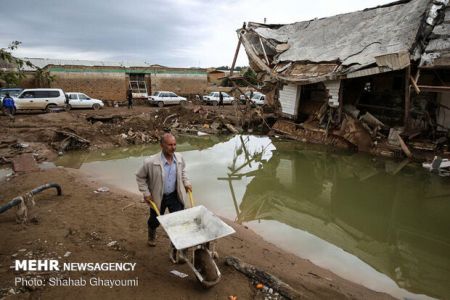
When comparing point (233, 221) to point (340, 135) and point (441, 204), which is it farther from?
point (340, 135)

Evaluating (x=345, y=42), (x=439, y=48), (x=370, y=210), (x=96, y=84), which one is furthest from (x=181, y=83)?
(x=370, y=210)

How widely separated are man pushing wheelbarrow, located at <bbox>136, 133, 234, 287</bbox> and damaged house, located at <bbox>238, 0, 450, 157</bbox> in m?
11.0

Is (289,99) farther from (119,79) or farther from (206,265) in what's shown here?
(119,79)

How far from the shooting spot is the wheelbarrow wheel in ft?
12.0

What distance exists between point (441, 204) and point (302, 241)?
4562 mm

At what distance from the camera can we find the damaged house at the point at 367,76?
42.2 feet

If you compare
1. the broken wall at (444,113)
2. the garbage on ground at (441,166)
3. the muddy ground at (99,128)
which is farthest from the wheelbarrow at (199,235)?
the broken wall at (444,113)

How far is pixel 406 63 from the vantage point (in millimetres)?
12188

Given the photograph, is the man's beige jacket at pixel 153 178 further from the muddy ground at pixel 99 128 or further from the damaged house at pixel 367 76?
the damaged house at pixel 367 76

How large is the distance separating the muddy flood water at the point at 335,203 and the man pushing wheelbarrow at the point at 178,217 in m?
2.50

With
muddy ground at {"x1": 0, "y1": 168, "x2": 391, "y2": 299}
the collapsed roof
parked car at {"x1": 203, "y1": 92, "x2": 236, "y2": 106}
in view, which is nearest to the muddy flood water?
Result: muddy ground at {"x1": 0, "y1": 168, "x2": 391, "y2": 299}

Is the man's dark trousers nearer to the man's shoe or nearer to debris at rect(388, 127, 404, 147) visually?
the man's shoe

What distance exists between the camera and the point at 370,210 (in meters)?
7.70

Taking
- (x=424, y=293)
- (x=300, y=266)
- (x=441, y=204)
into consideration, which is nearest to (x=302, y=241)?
(x=300, y=266)
